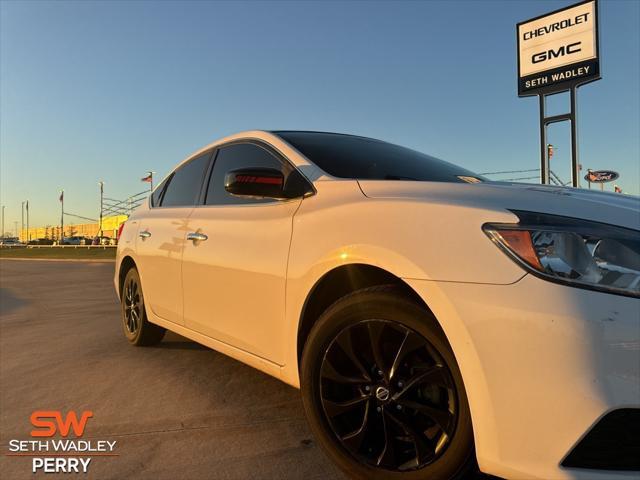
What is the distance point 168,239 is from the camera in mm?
3688

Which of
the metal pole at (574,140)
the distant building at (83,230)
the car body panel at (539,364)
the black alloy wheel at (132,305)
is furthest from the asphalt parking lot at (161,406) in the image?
the distant building at (83,230)

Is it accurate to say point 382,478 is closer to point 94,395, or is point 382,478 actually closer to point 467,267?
point 467,267

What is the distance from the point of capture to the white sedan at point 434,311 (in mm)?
1432

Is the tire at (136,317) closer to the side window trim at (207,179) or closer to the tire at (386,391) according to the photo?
the side window trim at (207,179)

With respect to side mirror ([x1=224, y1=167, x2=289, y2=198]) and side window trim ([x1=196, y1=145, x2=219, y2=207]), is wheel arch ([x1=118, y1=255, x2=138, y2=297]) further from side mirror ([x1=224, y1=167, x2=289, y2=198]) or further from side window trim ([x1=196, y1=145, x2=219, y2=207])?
side mirror ([x1=224, y1=167, x2=289, y2=198])

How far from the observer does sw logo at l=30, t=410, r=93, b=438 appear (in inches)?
105

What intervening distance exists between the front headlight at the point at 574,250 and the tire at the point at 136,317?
341 centimetres

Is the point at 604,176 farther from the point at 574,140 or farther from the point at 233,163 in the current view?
the point at 233,163

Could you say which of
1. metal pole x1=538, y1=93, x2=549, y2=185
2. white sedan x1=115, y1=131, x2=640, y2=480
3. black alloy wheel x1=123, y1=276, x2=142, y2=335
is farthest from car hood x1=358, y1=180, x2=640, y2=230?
metal pole x1=538, y1=93, x2=549, y2=185

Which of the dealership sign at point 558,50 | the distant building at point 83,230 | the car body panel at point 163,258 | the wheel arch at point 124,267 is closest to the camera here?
the car body panel at point 163,258

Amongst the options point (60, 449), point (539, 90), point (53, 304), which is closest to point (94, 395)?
point (60, 449)

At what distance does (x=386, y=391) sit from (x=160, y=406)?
65.6 inches

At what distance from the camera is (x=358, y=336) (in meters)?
2.06

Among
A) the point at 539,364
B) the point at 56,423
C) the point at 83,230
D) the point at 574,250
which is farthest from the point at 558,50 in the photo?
the point at 83,230
